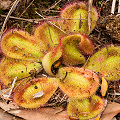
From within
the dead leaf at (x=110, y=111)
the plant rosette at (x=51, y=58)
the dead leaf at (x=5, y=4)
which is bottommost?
the dead leaf at (x=110, y=111)

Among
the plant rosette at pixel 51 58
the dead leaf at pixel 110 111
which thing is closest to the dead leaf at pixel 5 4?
the plant rosette at pixel 51 58

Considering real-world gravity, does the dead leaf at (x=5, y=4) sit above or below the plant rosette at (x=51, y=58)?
above

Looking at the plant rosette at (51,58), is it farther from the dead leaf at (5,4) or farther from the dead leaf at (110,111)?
the dead leaf at (5,4)

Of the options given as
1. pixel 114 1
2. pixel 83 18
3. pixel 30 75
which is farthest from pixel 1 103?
pixel 114 1

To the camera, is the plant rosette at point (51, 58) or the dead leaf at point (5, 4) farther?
the dead leaf at point (5, 4)

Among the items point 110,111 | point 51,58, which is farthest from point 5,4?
point 110,111

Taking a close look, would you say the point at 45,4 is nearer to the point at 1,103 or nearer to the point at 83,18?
the point at 83,18

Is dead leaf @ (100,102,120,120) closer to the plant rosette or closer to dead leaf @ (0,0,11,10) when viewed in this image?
the plant rosette

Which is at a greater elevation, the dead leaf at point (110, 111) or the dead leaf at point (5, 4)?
the dead leaf at point (5, 4)

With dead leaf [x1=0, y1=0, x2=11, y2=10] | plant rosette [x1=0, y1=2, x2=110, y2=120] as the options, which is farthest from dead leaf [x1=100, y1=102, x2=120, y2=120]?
dead leaf [x1=0, y1=0, x2=11, y2=10]
